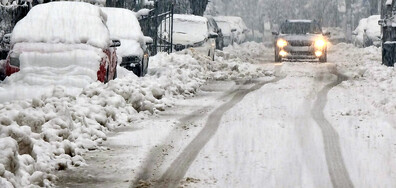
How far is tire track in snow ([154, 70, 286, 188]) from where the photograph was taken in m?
6.71

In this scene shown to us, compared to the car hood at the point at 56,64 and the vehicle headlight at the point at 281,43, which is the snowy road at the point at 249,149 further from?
the vehicle headlight at the point at 281,43

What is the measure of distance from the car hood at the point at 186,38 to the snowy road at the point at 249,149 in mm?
10412

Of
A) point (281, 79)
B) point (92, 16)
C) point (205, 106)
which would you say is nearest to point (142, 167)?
point (205, 106)

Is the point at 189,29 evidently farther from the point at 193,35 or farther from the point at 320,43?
the point at 320,43

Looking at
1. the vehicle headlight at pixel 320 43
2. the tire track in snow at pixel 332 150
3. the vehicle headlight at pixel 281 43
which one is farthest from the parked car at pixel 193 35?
the tire track in snow at pixel 332 150

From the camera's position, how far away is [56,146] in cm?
770

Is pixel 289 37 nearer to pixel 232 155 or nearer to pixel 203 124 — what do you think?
pixel 203 124

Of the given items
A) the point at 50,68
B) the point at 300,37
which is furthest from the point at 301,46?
the point at 50,68

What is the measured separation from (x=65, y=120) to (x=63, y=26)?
5.22 metres

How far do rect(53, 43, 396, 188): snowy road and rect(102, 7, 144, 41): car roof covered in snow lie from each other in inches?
143

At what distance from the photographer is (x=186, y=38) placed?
2398 cm

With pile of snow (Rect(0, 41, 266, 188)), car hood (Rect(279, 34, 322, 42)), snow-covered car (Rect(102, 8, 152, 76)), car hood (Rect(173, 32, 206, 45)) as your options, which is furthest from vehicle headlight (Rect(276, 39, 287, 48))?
pile of snow (Rect(0, 41, 266, 188))

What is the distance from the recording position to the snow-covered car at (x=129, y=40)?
15.5m

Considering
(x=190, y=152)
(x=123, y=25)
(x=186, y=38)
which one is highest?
(x=123, y=25)
